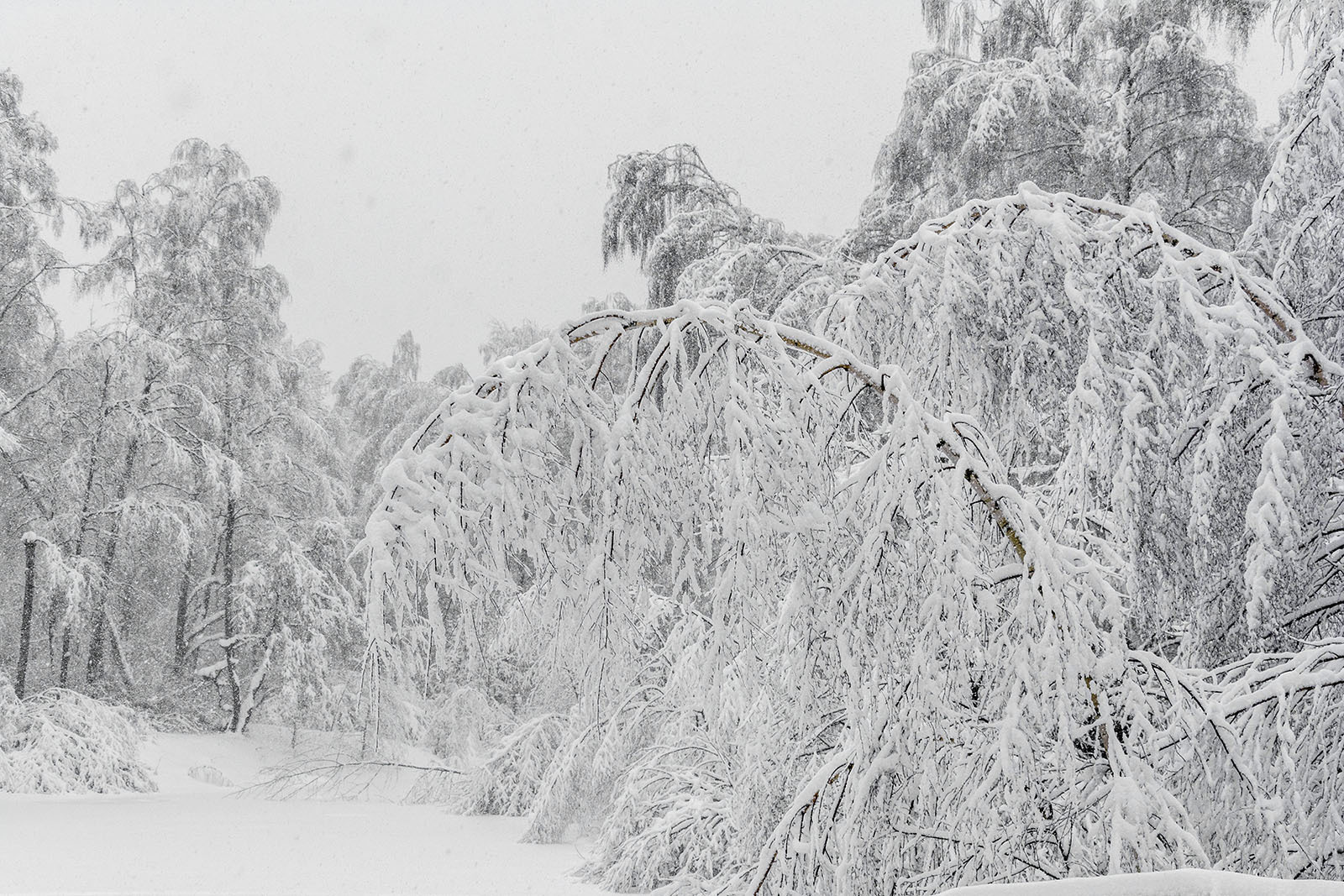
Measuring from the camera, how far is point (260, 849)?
9508 mm

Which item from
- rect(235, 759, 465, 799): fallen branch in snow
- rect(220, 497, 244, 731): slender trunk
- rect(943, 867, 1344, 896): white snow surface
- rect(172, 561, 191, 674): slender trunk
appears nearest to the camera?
rect(943, 867, 1344, 896): white snow surface

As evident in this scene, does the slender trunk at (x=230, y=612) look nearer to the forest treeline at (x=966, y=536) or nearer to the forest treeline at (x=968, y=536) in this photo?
the forest treeline at (x=966, y=536)

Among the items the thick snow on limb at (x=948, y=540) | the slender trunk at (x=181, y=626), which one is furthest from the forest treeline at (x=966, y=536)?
the slender trunk at (x=181, y=626)

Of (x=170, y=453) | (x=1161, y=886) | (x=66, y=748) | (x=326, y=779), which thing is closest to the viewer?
(x=1161, y=886)

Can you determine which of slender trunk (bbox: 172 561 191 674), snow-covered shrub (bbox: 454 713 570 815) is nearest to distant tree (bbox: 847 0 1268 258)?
snow-covered shrub (bbox: 454 713 570 815)

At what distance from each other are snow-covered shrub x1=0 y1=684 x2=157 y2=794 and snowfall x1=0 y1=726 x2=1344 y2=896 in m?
0.35

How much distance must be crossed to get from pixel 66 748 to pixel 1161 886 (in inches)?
559

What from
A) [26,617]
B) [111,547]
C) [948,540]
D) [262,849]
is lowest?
[262,849]

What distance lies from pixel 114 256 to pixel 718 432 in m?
15.6

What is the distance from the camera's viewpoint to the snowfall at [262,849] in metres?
7.77

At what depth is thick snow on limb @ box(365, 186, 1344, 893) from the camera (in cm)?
194

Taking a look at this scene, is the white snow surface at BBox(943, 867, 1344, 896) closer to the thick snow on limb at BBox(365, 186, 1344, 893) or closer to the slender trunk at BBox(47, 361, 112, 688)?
the thick snow on limb at BBox(365, 186, 1344, 893)

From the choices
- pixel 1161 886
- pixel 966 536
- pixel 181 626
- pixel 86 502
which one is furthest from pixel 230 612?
pixel 1161 886

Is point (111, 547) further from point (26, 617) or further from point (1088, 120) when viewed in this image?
point (1088, 120)
